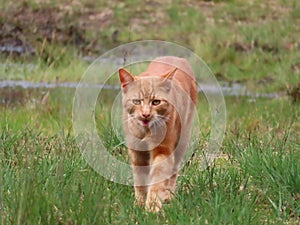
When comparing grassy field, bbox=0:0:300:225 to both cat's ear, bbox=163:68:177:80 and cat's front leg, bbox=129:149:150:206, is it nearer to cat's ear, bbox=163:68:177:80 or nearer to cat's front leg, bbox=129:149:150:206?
cat's front leg, bbox=129:149:150:206

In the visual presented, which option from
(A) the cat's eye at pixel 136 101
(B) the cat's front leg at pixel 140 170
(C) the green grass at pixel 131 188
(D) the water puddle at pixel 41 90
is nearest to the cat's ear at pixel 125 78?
(A) the cat's eye at pixel 136 101

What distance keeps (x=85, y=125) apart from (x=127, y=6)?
1168 centimetres

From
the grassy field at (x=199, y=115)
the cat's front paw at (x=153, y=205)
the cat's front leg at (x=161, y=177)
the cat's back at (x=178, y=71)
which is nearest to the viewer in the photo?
the grassy field at (x=199, y=115)

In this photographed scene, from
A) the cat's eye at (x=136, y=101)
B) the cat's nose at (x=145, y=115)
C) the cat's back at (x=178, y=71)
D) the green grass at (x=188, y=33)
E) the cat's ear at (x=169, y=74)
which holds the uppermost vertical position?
the cat's ear at (x=169, y=74)

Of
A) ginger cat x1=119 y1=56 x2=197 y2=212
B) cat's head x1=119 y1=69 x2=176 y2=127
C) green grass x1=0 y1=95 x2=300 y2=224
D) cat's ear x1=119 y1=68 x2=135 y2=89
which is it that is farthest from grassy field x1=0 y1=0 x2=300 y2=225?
cat's ear x1=119 y1=68 x2=135 y2=89

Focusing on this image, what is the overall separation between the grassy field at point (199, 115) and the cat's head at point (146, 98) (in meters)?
0.39

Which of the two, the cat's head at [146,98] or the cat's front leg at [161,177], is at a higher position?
the cat's head at [146,98]

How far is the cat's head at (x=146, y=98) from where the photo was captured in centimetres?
464

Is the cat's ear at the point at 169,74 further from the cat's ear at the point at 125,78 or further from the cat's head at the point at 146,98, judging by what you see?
the cat's ear at the point at 125,78

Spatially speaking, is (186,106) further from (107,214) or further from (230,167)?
(107,214)

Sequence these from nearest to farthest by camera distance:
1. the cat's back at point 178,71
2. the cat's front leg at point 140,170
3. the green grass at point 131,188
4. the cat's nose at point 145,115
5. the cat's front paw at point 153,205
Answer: the green grass at point 131,188 < the cat's front paw at point 153,205 < the cat's nose at point 145,115 < the cat's front leg at point 140,170 < the cat's back at point 178,71

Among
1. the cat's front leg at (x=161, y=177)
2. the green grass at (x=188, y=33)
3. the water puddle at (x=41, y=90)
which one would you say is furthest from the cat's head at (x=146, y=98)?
the green grass at (x=188, y=33)

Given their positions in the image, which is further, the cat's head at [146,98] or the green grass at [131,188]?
the cat's head at [146,98]

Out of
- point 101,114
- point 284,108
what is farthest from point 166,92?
point 284,108
